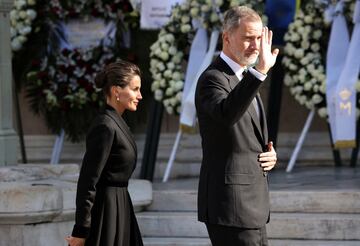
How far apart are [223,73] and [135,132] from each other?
18.2 feet

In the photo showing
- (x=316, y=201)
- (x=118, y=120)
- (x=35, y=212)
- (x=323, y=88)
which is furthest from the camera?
(x=323, y=88)

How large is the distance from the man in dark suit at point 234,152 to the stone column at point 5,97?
344 cm

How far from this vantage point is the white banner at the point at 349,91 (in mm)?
7965

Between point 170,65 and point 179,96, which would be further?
point 170,65

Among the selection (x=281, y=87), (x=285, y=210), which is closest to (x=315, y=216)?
(x=285, y=210)

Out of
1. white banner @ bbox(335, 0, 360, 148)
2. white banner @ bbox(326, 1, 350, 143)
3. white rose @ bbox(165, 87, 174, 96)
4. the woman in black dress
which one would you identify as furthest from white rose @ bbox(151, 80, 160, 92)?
the woman in black dress

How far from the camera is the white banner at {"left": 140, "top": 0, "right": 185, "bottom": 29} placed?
8820mm

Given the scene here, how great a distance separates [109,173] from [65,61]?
498 centimetres

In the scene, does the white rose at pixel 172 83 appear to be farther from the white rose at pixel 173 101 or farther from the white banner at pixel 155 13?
the white banner at pixel 155 13

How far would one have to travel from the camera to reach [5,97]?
24.7 ft

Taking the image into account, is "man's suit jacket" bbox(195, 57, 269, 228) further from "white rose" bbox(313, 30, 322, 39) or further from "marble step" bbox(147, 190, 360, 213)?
"white rose" bbox(313, 30, 322, 39)

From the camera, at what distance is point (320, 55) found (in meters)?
8.38

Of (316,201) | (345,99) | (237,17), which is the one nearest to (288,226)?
(316,201)

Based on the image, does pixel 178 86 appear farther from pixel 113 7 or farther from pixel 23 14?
pixel 23 14
